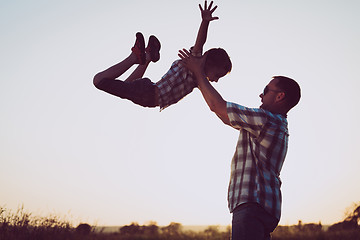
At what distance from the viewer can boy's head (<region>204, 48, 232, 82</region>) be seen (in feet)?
15.9

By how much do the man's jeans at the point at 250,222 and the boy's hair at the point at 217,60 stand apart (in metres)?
2.19

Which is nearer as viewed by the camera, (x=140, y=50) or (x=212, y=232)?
(x=140, y=50)

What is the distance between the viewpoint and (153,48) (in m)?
5.45

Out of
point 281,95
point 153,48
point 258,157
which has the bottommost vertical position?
point 258,157

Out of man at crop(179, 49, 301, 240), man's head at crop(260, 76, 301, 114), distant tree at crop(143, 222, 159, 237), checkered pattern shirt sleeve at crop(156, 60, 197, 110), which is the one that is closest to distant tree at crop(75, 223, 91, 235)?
distant tree at crop(143, 222, 159, 237)

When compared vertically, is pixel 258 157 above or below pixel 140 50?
below

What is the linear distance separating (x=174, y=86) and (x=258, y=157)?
5.96ft

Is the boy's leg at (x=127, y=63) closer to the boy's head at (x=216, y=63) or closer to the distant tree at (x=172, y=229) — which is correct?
the boy's head at (x=216, y=63)

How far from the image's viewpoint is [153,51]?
214 inches

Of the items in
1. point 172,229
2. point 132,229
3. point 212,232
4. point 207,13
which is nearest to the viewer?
point 207,13

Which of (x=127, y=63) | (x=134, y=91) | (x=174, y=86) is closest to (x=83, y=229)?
(x=127, y=63)

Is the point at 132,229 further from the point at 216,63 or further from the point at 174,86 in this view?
the point at 216,63

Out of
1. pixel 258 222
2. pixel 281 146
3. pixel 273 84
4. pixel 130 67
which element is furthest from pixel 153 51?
pixel 258 222

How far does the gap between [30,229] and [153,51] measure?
331 inches
